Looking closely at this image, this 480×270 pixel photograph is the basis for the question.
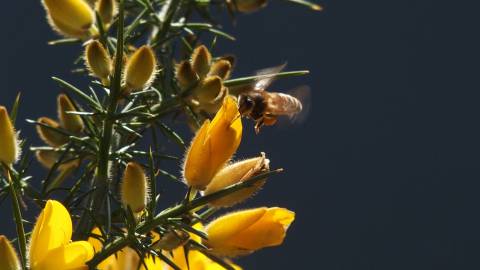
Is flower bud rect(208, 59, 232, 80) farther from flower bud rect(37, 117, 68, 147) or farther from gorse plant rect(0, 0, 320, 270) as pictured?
flower bud rect(37, 117, 68, 147)

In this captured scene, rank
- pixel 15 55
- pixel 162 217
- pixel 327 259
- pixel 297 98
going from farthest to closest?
pixel 327 259 → pixel 15 55 → pixel 297 98 → pixel 162 217

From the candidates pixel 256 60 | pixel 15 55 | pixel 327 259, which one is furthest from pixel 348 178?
pixel 15 55

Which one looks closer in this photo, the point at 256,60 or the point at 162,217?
the point at 162,217

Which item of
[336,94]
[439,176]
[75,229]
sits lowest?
[439,176]

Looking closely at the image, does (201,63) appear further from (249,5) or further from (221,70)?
(249,5)

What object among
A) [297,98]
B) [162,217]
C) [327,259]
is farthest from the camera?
[327,259]

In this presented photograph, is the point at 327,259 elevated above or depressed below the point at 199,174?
below

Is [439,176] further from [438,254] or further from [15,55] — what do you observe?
[15,55]
